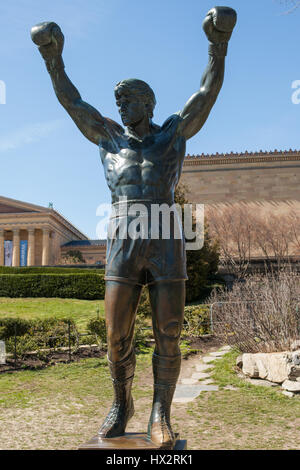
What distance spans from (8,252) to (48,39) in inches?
2027

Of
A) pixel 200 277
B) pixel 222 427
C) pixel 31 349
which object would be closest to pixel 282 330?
pixel 222 427

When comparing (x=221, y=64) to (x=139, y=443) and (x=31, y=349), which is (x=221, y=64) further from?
(x=31, y=349)

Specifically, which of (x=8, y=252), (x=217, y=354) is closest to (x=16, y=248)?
(x=8, y=252)

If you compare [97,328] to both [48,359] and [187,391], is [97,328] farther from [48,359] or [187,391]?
[187,391]

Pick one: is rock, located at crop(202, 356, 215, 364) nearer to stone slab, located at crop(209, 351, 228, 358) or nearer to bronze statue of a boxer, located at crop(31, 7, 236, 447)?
stone slab, located at crop(209, 351, 228, 358)

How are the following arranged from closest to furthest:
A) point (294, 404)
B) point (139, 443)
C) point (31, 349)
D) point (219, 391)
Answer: point (139, 443) → point (294, 404) → point (219, 391) → point (31, 349)

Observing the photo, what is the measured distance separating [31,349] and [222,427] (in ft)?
20.0

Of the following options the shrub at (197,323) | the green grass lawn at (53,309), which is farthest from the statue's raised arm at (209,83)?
the green grass lawn at (53,309)

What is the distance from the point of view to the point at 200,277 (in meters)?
19.2

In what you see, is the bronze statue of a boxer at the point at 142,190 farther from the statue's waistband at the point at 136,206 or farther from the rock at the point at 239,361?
the rock at the point at 239,361

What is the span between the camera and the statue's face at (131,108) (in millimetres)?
3316

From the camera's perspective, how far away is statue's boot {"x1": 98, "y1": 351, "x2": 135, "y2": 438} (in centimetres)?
307

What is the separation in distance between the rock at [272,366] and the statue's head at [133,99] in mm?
6211

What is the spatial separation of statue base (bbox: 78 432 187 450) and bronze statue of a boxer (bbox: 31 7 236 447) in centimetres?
5
